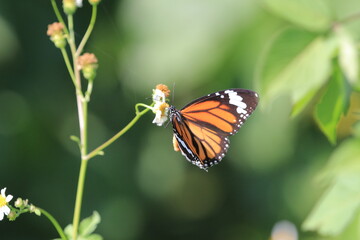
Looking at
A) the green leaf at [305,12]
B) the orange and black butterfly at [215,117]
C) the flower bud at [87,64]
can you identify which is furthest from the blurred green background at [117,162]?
the flower bud at [87,64]

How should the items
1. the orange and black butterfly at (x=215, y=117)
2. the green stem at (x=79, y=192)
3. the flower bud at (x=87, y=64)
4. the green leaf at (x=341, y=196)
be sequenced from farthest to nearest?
1. the orange and black butterfly at (x=215, y=117)
2. the green leaf at (x=341, y=196)
3. the flower bud at (x=87, y=64)
4. the green stem at (x=79, y=192)

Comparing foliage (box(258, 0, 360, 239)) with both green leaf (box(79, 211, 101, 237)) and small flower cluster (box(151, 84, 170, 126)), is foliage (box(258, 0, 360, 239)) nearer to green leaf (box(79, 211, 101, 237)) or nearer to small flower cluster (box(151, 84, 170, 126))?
small flower cluster (box(151, 84, 170, 126))

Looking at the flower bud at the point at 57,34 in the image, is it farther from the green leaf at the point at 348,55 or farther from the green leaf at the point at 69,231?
the green leaf at the point at 348,55

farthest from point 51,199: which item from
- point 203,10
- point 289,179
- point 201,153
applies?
point 201,153

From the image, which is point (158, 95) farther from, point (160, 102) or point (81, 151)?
point (81, 151)

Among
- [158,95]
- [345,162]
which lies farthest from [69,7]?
[345,162]

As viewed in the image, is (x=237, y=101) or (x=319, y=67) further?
(x=237, y=101)

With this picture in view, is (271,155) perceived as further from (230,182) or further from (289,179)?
(230,182)
